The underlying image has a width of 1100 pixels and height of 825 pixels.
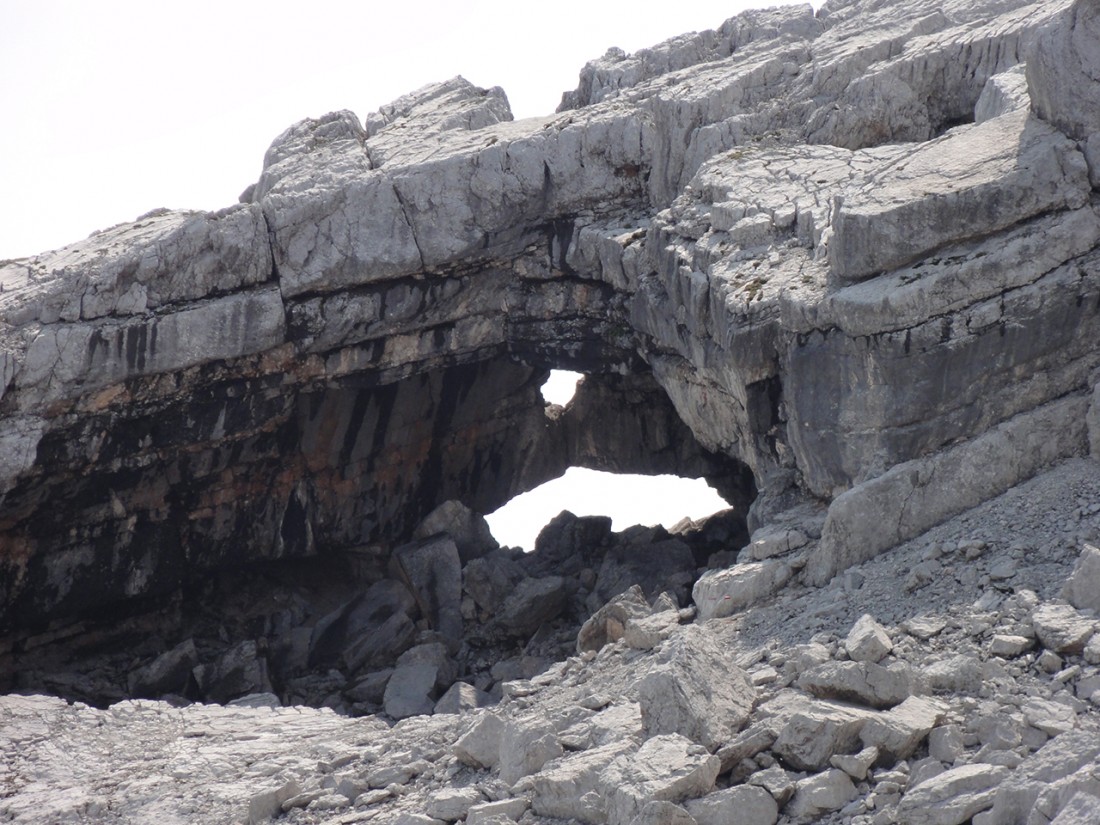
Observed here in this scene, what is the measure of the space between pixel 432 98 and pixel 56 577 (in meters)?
13.8

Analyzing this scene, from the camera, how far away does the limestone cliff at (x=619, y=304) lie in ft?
54.2

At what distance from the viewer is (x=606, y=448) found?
112 ft

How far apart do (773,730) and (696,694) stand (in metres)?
0.90

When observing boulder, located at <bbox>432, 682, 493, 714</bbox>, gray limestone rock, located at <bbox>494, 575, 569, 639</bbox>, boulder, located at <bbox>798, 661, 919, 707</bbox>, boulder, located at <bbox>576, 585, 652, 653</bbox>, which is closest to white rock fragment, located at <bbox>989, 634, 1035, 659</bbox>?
boulder, located at <bbox>798, 661, 919, 707</bbox>

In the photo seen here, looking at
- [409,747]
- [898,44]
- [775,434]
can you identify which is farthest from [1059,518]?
[898,44]

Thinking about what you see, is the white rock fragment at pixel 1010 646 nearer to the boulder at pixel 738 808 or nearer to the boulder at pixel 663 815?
the boulder at pixel 738 808

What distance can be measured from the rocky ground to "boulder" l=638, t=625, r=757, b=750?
23 mm

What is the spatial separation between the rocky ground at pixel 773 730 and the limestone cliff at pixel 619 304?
5.27 feet

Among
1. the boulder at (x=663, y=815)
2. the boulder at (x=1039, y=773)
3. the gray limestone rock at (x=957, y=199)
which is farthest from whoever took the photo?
the gray limestone rock at (x=957, y=199)

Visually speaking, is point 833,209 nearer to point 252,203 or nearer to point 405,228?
point 405,228

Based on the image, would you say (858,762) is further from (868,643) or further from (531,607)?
(531,607)

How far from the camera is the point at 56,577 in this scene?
26219 mm

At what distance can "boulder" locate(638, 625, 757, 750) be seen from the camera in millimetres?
12133

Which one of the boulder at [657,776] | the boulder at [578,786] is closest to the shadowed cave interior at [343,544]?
the boulder at [578,786]
